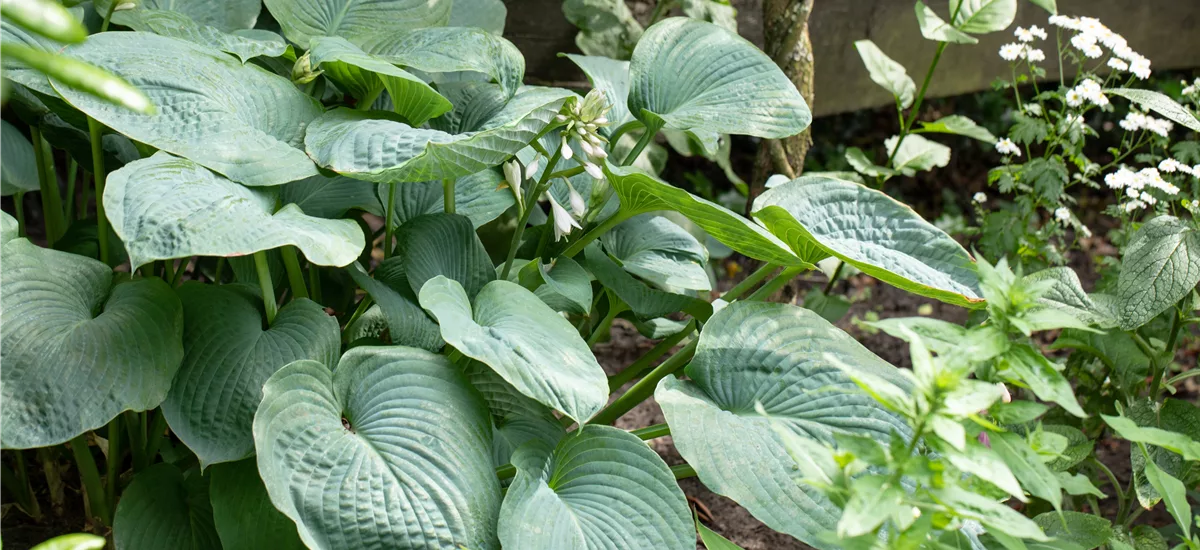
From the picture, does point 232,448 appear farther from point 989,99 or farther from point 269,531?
point 989,99

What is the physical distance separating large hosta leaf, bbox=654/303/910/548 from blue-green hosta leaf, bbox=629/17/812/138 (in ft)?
0.96

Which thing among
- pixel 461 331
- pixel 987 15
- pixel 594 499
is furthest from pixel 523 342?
pixel 987 15

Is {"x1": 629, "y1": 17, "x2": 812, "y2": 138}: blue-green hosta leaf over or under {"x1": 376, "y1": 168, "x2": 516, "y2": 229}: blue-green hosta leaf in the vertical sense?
over

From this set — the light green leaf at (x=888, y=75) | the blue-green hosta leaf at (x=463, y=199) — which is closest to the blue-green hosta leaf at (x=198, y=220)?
the blue-green hosta leaf at (x=463, y=199)

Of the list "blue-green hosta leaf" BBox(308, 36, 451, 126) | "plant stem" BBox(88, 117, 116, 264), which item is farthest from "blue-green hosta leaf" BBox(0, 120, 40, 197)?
"blue-green hosta leaf" BBox(308, 36, 451, 126)

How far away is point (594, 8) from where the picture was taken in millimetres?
2020

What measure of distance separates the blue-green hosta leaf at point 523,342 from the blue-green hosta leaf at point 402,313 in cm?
8

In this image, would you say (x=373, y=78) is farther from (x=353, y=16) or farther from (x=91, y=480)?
(x=91, y=480)

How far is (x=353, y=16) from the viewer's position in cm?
155

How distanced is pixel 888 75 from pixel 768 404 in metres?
0.99

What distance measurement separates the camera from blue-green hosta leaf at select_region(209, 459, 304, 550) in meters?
1.10

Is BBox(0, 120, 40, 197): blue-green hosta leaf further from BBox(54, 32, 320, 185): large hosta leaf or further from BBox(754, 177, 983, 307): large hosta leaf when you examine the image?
BBox(754, 177, 983, 307): large hosta leaf

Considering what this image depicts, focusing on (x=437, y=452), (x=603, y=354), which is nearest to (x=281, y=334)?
(x=437, y=452)

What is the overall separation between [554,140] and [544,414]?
0.50 metres
